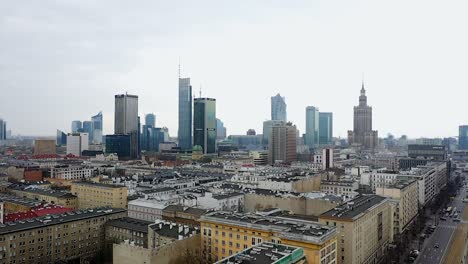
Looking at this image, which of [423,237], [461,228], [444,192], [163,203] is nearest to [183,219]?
[163,203]

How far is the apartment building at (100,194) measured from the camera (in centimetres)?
6488

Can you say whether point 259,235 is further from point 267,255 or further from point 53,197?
point 53,197

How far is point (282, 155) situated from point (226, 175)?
217 feet

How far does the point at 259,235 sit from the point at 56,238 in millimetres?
22904

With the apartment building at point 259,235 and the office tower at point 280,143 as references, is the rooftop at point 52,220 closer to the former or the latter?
the apartment building at point 259,235

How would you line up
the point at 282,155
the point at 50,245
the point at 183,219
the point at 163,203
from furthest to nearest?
the point at 282,155 → the point at 163,203 → the point at 183,219 → the point at 50,245

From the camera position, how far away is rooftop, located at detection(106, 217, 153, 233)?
46.2 metres

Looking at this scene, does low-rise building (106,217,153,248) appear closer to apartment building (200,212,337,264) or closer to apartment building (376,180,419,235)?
apartment building (200,212,337,264)

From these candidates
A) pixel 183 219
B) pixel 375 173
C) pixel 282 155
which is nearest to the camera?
pixel 183 219

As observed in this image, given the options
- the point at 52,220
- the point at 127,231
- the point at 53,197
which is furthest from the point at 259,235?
the point at 53,197

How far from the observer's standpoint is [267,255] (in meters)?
30.4

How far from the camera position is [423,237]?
193 feet

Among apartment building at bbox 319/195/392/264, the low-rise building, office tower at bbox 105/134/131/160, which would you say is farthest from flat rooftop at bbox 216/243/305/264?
office tower at bbox 105/134/131/160

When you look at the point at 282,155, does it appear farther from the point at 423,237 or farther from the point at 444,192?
the point at 423,237
